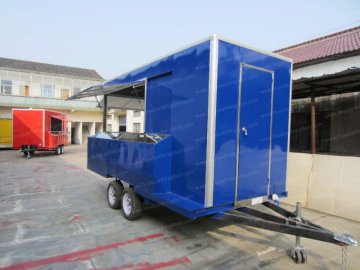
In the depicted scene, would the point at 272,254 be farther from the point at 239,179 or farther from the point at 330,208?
the point at 330,208

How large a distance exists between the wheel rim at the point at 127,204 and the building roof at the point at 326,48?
8549mm

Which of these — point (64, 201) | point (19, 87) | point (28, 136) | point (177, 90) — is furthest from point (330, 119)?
point (19, 87)

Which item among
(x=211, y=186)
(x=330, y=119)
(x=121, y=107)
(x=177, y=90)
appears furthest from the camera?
(x=330, y=119)

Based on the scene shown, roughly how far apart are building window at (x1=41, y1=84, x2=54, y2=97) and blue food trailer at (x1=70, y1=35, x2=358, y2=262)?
30.0 m

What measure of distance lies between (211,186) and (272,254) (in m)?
1.44

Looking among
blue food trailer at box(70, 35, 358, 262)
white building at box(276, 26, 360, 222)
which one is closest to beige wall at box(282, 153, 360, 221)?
white building at box(276, 26, 360, 222)

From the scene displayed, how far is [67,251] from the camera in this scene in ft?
13.2

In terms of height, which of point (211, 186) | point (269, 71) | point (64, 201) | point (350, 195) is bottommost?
point (64, 201)

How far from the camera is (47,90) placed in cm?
3109

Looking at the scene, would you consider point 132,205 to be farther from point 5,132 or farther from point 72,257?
point 5,132

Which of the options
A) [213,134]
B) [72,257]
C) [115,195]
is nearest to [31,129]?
[115,195]

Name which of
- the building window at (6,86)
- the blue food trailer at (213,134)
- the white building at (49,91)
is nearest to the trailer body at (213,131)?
the blue food trailer at (213,134)

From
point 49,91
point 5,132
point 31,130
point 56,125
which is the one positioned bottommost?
point 5,132

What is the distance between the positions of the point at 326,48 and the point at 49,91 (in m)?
29.5
